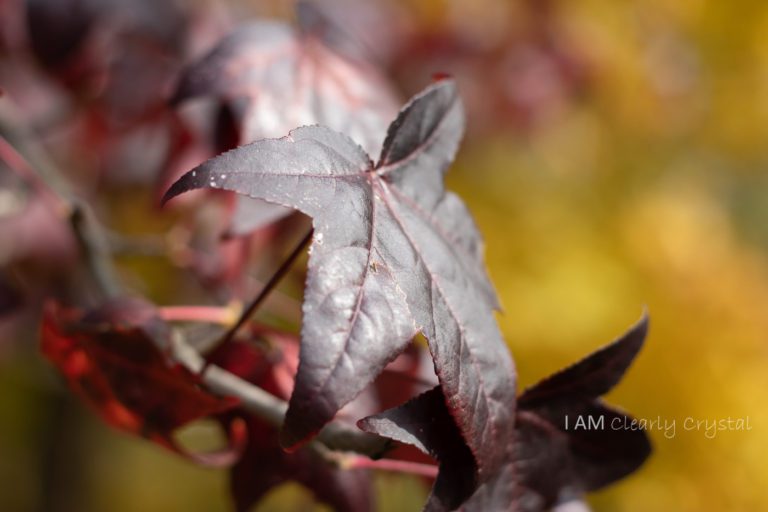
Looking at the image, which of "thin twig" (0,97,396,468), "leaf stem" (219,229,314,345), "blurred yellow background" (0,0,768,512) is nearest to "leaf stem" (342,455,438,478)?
"thin twig" (0,97,396,468)

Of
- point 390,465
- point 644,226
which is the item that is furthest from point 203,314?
point 644,226

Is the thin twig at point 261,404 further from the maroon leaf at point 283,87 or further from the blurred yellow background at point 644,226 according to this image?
the blurred yellow background at point 644,226

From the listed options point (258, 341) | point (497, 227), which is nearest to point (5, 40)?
point (258, 341)

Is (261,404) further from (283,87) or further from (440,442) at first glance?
(283,87)

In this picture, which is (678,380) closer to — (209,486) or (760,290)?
(760,290)

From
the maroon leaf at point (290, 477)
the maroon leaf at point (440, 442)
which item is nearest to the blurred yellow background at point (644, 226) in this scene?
the maroon leaf at point (290, 477)

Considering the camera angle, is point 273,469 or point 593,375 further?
point 273,469
